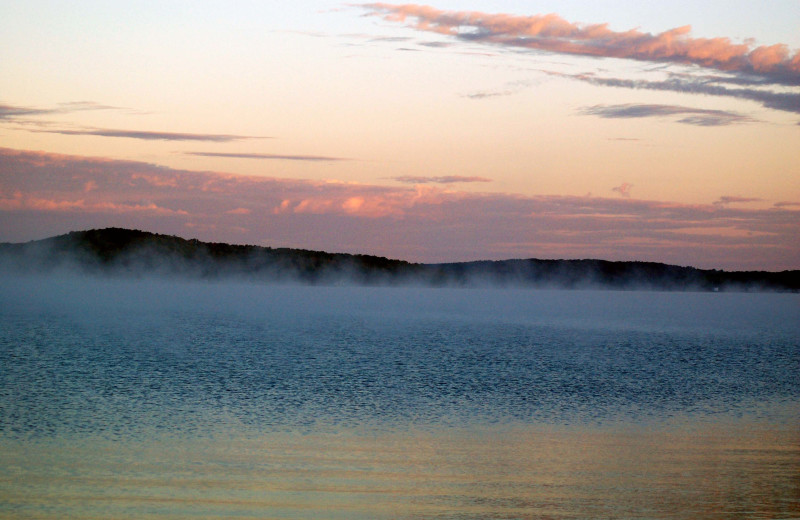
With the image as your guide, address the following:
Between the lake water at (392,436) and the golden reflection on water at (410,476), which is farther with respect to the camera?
the lake water at (392,436)

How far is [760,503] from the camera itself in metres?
14.8

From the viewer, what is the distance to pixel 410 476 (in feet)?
53.9

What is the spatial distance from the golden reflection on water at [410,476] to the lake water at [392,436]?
62mm

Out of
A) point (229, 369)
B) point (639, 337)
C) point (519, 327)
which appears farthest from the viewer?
point (519, 327)

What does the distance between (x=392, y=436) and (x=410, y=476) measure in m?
4.30

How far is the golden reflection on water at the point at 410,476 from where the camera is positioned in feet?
46.4

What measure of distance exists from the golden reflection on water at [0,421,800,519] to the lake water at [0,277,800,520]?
6 cm

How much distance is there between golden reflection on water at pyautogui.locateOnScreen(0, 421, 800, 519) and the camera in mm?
14156

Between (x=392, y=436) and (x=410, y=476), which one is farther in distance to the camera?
(x=392, y=436)

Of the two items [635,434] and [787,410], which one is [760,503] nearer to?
[635,434]

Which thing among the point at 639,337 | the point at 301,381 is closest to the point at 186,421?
the point at 301,381

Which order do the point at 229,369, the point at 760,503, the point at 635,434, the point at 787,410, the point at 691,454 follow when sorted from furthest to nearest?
the point at 229,369 < the point at 787,410 < the point at 635,434 < the point at 691,454 < the point at 760,503

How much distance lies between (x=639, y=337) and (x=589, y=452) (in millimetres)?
49151

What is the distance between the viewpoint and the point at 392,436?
67.9 feet
